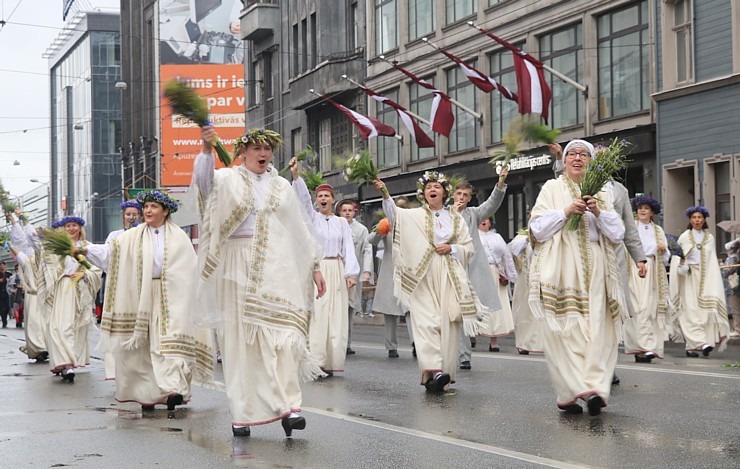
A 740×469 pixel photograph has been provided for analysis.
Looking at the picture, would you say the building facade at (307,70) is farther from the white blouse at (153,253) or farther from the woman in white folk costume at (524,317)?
the white blouse at (153,253)

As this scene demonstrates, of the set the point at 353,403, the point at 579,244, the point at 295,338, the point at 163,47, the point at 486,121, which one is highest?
the point at 163,47

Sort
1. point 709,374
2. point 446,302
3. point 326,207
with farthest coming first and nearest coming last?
1. point 326,207
2. point 709,374
3. point 446,302

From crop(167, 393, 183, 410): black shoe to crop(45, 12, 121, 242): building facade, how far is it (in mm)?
87000

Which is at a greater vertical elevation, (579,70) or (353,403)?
(579,70)

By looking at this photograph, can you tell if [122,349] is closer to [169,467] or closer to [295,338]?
[295,338]

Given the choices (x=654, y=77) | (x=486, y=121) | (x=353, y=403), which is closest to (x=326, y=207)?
(x=353, y=403)

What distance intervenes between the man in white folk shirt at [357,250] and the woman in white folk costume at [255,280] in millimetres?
8576

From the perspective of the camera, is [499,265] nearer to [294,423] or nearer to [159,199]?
[159,199]

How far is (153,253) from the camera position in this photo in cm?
1107

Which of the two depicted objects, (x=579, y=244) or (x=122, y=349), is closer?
(x=579, y=244)

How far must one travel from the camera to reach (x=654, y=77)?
28172 mm

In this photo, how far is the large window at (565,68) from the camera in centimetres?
3094

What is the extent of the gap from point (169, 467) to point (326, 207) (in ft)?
28.0

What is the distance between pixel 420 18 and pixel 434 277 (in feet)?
94.3
